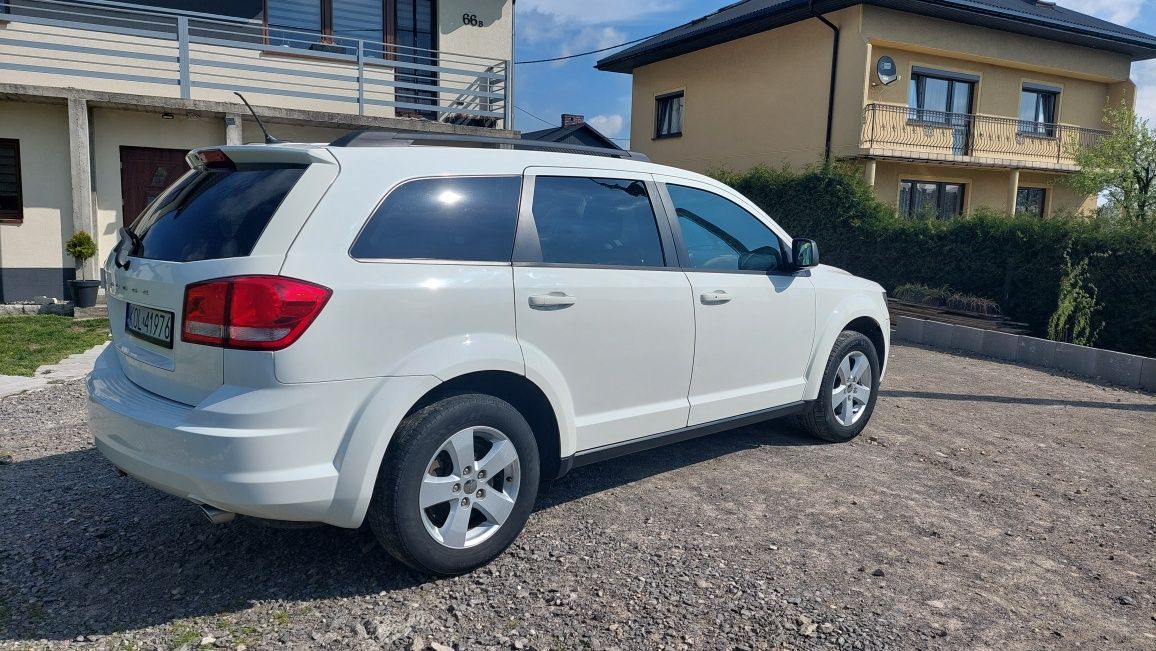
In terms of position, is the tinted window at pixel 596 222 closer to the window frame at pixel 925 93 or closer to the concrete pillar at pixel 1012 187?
the window frame at pixel 925 93

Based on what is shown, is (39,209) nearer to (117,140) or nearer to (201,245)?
(117,140)

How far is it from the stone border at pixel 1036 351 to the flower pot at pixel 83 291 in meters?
10.9

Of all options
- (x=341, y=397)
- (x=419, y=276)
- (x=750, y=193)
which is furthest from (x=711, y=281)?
(x=750, y=193)

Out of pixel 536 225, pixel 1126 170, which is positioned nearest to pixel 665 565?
pixel 536 225

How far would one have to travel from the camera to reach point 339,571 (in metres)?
3.40

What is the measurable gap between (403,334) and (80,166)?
1035 cm

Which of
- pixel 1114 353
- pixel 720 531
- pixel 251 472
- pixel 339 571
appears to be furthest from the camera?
pixel 1114 353

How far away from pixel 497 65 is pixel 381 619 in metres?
12.6

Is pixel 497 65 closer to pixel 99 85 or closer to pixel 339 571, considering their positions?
pixel 99 85

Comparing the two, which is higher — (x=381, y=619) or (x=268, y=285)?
(x=268, y=285)

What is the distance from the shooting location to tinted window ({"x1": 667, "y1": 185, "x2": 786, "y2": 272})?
4449 mm

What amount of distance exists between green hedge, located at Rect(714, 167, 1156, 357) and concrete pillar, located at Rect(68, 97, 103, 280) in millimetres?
11715

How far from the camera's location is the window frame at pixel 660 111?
79.7ft

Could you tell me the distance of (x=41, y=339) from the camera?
8.77m
